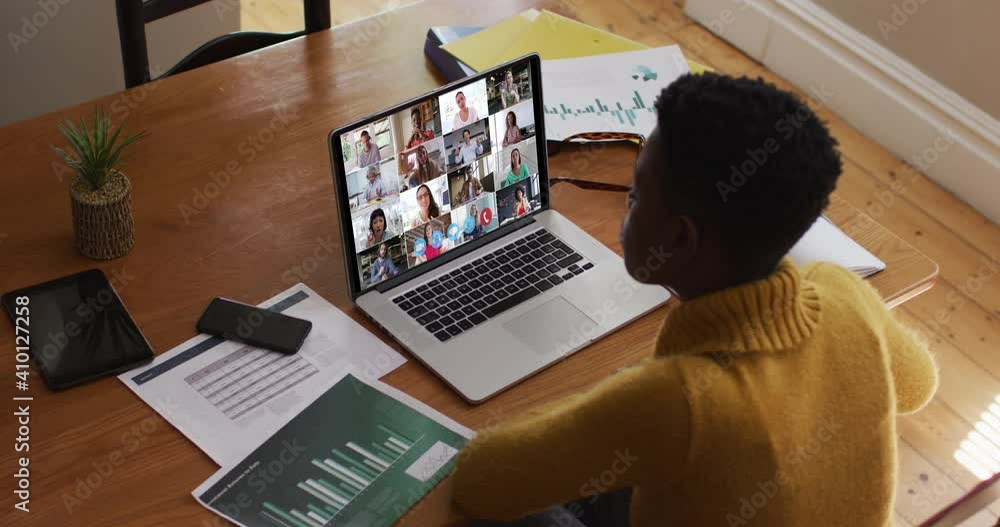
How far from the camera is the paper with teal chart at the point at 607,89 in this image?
1.86 m

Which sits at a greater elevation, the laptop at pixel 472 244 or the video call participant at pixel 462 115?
the video call participant at pixel 462 115

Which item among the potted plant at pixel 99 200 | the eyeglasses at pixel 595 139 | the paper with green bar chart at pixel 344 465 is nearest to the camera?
the paper with green bar chart at pixel 344 465

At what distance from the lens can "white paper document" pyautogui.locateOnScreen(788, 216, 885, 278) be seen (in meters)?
1.63

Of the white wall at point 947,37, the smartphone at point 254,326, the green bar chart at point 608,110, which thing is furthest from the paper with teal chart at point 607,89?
the white wall at point 947,37

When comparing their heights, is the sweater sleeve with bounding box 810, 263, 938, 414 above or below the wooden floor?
above

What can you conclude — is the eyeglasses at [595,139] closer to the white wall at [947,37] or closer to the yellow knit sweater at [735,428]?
the yellow knit sweater at [735,428]

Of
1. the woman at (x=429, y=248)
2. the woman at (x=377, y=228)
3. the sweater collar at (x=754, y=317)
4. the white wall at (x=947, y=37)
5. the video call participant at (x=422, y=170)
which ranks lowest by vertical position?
the white wall at (x=947, y=37)

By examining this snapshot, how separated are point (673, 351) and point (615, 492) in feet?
1.22

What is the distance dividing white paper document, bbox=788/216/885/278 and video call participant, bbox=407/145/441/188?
54 cm

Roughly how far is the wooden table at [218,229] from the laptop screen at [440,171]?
0.10 m

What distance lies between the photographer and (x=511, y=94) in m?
1.58

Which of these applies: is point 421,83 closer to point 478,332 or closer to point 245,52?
point 245,52
